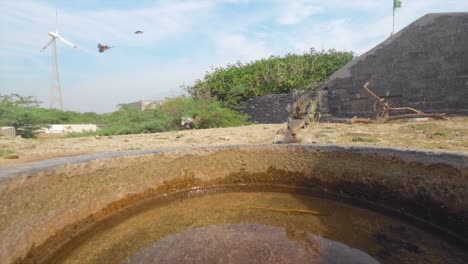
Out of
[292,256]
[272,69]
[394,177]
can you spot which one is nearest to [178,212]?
[292,256]

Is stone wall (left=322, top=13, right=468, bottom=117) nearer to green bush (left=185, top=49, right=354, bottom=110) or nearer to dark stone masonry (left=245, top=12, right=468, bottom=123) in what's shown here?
dark stone masonry (left=245, top=12, right=468, bottom=123)

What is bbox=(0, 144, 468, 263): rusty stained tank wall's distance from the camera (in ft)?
4.47

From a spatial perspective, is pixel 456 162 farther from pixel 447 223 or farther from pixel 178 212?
pixel 178 212

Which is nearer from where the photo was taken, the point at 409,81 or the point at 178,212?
the point at 178,212

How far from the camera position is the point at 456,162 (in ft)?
5.15

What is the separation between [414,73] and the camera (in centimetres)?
820

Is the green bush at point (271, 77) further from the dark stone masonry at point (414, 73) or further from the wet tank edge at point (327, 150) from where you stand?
the wet tank edge at point (327, 150)

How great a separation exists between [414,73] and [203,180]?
26.9 ft

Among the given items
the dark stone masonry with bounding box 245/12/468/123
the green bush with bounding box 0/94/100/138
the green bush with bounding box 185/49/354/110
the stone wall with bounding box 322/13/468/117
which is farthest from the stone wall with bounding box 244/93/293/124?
the green bush with bounding box 0/94/100/138

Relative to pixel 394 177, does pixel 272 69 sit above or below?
above

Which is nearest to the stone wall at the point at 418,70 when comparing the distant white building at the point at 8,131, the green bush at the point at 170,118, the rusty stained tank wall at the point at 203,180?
the green bush at the point at 170,118

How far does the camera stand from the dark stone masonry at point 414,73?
7.65 m

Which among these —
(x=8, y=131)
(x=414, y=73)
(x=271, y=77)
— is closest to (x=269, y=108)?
(x=271, y=77)

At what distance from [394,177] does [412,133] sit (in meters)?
3.88
